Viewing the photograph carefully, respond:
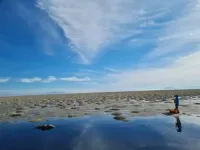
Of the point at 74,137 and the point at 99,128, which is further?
the point at 99,128

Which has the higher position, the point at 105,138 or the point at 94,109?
the point at 94,109

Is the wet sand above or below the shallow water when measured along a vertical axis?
above

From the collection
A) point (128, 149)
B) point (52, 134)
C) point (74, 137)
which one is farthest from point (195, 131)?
point (52, 134)

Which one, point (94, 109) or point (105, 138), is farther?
point (94, 109)

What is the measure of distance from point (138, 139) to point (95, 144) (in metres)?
3.14

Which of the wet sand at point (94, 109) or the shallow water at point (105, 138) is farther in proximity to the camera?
the wet sand at point (94, 109)

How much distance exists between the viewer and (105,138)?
1811 cm

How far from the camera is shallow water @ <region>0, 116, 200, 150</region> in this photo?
1564 cm

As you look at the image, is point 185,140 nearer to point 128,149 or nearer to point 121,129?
point 128,149

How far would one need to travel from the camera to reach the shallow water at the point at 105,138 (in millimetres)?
15643

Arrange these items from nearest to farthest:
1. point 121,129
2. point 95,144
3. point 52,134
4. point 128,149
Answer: point 128,149 < point 95,144 < point 52,134 < point 121,129

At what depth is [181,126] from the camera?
22.0 metres

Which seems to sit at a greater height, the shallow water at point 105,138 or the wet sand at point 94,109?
the wet sand at point 94,109

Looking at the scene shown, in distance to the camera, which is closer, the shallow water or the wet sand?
the shallow water
